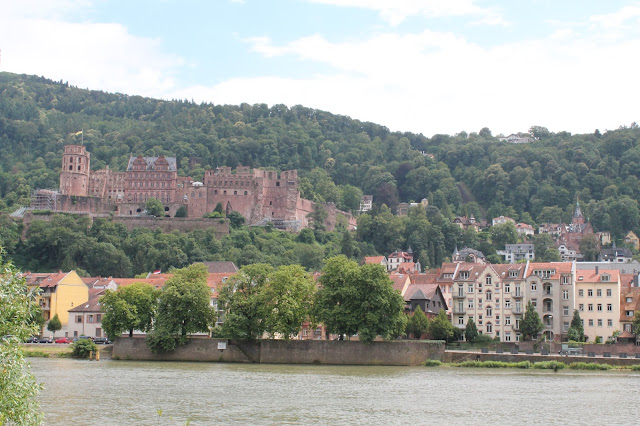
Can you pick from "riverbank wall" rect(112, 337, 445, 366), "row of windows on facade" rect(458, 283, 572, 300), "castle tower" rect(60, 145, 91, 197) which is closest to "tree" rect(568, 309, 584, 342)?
"row of windows on facade" rect(458, 283, 572, 300)

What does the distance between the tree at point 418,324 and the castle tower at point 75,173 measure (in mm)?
86499

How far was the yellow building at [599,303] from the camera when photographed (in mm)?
79750

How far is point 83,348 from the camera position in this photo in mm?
72188

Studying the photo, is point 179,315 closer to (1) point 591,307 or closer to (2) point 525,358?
(2) point 525,358

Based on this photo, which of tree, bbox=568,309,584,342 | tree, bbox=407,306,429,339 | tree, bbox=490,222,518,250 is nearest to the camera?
tree, bbox=407,306,429,339

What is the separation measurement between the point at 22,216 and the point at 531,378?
95755 millimetres

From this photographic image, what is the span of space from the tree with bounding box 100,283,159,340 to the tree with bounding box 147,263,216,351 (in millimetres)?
3666

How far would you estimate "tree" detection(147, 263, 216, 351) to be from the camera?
69.2 meters

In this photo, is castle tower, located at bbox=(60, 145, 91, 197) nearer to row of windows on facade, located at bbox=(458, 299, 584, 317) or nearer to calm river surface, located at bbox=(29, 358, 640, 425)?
row of windows on facade, located at bbox=(458, 299, 584, 317)

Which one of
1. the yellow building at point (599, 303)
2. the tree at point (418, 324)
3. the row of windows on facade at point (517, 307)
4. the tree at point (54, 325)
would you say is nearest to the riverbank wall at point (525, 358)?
the tree at point (418, 324)

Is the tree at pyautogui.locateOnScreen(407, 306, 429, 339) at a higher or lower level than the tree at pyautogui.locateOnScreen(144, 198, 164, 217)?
lower

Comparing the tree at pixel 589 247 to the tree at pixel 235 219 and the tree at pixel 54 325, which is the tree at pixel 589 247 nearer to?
the tree at pixel 235 219

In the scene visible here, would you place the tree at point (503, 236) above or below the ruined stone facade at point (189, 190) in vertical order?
below

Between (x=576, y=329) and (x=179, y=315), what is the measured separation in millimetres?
32542
